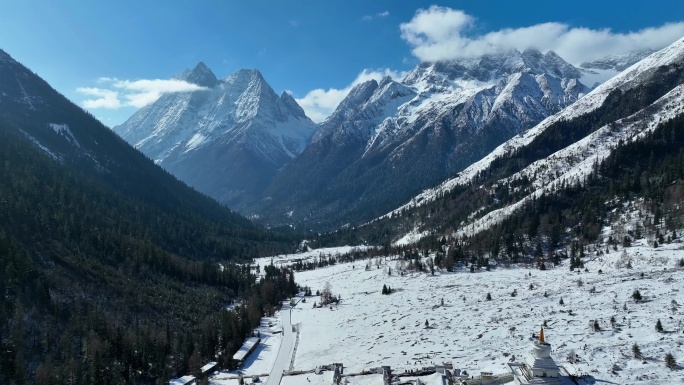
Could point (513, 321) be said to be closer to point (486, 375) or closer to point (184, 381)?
point (486, 375)

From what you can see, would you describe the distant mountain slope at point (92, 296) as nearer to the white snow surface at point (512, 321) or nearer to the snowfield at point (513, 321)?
the snowfield at point (513, 321)

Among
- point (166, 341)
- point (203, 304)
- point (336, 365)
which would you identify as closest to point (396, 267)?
point (203, 304)

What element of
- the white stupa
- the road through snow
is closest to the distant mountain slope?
the road through snow

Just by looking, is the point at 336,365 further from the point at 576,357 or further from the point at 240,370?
the point at 576,357

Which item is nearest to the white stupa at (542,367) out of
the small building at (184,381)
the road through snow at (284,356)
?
the road through snow at (284,356)

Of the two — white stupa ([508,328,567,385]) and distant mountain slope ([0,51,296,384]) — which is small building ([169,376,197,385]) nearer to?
distant mountain slope ([0,51,296,384])
